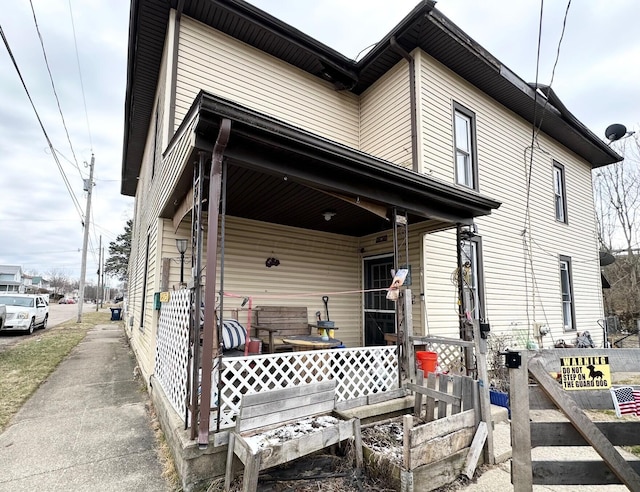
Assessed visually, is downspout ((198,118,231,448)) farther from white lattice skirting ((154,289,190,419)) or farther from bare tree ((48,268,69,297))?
bare tree ((48,268,69,297))

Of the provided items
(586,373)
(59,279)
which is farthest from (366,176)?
(59,279)

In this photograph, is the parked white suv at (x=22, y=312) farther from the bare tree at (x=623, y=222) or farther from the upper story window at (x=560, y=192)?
the bare tree at (x=623, y=222)

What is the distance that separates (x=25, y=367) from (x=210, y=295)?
273 inches

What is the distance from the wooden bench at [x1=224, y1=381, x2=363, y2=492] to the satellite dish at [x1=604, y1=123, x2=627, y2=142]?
462 inches

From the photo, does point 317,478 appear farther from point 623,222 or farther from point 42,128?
point 623,222

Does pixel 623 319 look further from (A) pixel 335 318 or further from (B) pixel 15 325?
(B) pixel 15 325

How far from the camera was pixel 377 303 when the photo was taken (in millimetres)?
7285

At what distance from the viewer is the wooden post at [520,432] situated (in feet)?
6.97

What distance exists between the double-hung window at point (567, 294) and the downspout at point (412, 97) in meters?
6.03

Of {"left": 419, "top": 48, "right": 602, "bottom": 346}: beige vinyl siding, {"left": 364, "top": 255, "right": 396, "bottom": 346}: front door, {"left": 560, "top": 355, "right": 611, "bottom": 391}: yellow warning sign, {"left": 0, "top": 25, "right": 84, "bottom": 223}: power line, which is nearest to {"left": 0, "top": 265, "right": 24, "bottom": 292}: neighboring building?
{"left": 0, "top": 25, "right": 84, "bottom": 223}: power line

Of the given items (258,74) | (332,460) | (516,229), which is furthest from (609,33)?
(332,460)

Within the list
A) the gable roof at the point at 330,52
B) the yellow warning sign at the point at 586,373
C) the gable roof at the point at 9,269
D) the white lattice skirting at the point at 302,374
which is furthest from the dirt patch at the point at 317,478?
→ the gable roof at the point at 9,269

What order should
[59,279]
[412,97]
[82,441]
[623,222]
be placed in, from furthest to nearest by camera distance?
[59,279]
[623,222]
[412,97]
[82,441]

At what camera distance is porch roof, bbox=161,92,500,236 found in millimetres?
3199
